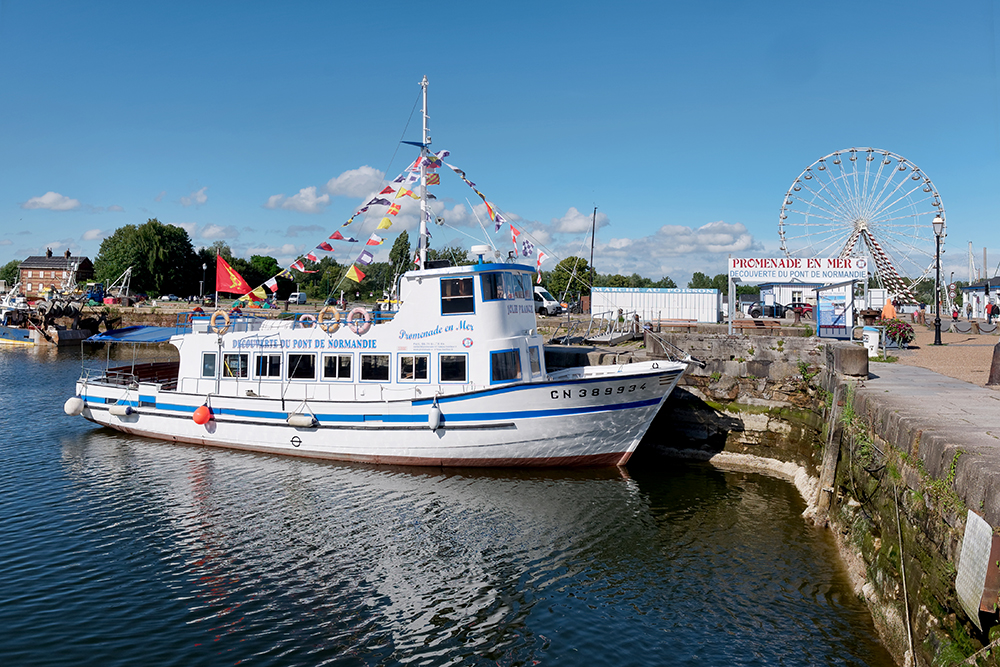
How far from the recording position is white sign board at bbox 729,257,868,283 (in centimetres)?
2761

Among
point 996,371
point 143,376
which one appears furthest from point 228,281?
point 996,371

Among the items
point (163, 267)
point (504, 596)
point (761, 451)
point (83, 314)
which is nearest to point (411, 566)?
point (504, 596)

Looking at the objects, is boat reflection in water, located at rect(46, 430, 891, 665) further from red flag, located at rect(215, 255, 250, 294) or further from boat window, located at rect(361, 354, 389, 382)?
red flag, located at rect(215, 255, 250, 294)

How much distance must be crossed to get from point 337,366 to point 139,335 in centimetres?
876

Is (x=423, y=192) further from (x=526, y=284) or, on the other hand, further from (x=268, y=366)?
(x=268, y=366)

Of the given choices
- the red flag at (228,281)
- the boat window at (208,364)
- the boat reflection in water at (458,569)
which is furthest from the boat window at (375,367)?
the boat window at (208,364)

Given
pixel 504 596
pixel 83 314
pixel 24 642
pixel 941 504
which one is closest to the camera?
pixel 941 504

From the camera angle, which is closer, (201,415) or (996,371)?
(996,371)

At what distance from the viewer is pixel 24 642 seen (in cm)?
913

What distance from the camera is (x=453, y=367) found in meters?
18.0

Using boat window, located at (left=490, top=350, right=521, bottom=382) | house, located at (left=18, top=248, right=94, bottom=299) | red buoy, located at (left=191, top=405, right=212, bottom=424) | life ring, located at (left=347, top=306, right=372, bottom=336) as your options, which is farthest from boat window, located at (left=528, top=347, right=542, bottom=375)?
house, located at (left=18, top=248, right=94, bottom=299)

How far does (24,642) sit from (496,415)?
35.6ft

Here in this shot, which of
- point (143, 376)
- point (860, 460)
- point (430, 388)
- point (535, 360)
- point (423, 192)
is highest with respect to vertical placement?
point (423, 192)

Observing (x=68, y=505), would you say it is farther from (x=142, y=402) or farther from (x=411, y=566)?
(x=411, y=566)
